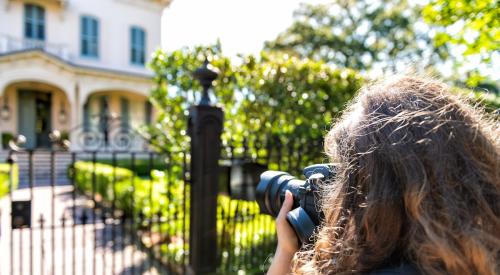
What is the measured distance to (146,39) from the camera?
19672 millimetres

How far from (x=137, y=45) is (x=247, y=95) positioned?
53.9 feet

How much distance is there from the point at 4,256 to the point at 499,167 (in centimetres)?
582

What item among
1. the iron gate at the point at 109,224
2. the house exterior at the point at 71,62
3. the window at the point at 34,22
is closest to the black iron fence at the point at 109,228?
the iron gate at the point at 109,224

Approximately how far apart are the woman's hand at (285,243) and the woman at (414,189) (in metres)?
0.18

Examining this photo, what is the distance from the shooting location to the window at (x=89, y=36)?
17.7 metres

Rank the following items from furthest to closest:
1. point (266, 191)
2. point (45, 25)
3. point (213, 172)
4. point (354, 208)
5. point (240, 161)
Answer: point (45, 25)
point (240, 161)
point (213, 172)
point (266, 191)
point (354, 208)

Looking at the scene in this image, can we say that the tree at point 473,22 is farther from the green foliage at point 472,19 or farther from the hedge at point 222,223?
the hedge at point 222,223

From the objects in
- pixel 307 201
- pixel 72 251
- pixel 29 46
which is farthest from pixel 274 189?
pixel 29 46

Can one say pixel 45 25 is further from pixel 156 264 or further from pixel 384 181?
pixel 384 181

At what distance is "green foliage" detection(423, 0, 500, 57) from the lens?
2582 mm

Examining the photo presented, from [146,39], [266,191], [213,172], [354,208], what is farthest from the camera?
[146,39]

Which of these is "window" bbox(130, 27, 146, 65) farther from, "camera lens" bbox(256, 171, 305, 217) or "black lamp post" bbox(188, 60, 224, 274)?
"camera lens" bbox(256, 171, 305, 217)

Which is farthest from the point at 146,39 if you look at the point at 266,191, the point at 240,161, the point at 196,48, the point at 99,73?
the point at 266,191

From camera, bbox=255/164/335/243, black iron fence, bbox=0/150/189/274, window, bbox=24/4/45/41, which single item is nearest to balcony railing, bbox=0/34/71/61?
window, bbox=24/4/45/41
